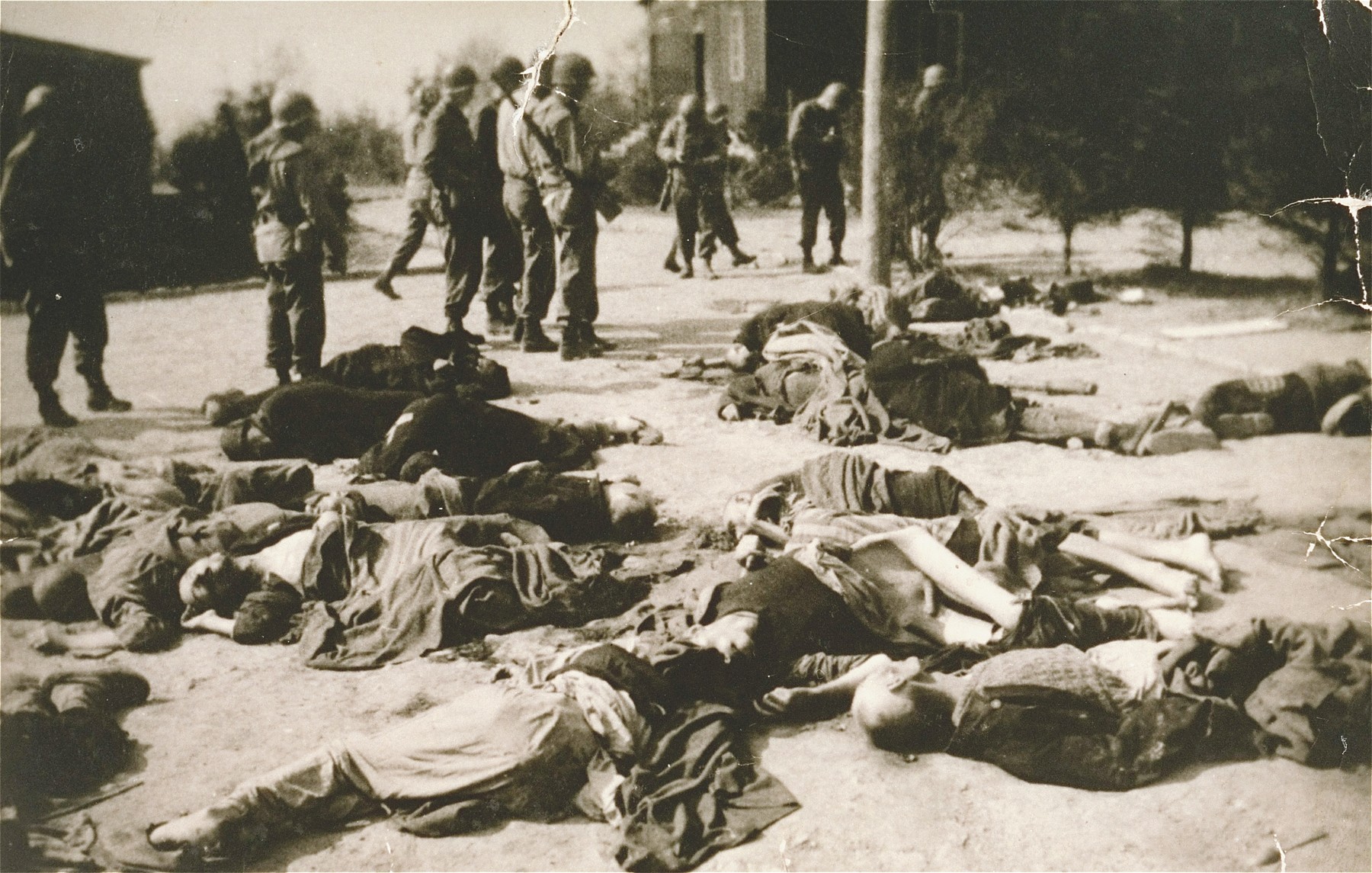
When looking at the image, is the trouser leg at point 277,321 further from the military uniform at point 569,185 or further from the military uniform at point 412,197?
the military uniform at point 412,197

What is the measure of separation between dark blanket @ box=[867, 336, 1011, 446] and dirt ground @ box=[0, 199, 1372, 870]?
17cm

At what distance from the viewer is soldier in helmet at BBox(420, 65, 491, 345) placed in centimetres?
820

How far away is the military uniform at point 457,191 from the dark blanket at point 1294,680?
618 centimetres

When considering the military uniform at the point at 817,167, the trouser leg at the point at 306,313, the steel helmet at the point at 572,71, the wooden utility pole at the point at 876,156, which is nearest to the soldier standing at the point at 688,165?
the military uniform at the point at 817,167

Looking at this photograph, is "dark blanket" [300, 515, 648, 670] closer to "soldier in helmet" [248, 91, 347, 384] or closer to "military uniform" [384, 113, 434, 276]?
"soldier in helmet" [248, 91, 347, 384]

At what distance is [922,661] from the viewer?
3479mm

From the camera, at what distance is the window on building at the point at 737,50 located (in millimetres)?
16344

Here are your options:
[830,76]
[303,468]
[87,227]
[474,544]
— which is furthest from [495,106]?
[830,76]

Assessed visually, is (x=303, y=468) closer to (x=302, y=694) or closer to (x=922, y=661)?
(x=302, y=694)

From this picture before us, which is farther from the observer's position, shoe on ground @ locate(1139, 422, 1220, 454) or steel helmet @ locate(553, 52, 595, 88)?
steel helmet @ locate(553, 52, 595, 88)

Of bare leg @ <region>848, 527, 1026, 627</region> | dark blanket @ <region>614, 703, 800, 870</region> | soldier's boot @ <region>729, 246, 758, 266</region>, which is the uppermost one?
soldier's boot @ <region>729, 246, 758, 266</region>

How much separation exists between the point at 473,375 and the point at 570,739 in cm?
400

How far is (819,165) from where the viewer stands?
11.4m

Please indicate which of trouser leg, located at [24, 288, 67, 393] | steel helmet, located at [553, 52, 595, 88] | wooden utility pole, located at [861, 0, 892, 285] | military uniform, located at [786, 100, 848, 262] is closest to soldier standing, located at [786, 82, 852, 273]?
military uniform, located at [786, 100, 848, 262]
